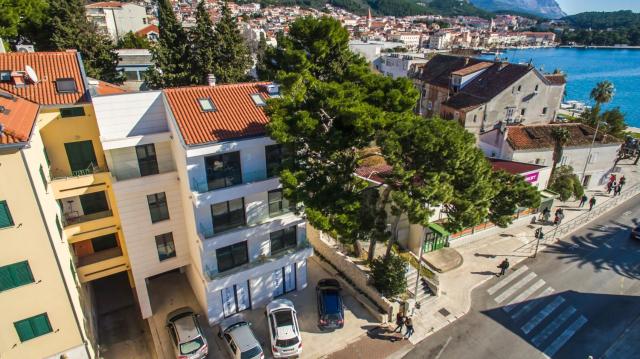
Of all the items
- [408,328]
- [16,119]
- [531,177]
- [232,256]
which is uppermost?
[16,119]

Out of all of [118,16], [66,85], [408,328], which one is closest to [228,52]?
→ [66,85]

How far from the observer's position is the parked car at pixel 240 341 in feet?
66.0

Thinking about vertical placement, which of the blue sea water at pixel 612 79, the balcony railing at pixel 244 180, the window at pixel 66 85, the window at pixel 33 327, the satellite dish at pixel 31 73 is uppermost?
the satellite dish at pixel 31 73

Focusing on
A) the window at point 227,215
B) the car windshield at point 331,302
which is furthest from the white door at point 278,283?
the window at point 227,215

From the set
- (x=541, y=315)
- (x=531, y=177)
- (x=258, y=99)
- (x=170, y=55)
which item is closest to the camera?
(x=258, y=99)

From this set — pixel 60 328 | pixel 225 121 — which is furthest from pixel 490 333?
pixel 60 328

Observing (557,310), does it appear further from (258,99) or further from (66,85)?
(66,85)

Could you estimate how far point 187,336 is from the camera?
20.9 m

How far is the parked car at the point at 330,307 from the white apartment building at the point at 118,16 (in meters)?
94.4

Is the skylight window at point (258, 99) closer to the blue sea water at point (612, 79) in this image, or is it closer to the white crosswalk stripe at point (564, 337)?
the white crosswalk stripe at point (564, 337)

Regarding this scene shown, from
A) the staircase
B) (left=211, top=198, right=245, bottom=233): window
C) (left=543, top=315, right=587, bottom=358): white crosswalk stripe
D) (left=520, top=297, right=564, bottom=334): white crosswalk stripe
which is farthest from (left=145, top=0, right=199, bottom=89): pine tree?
(left=543, top=315, right=587, bottom=358): white crosswalk stripe

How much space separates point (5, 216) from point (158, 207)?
24.4 feet

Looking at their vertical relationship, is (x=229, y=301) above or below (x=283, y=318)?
below

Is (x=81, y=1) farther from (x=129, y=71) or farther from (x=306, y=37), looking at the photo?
(x=306, y=37)
